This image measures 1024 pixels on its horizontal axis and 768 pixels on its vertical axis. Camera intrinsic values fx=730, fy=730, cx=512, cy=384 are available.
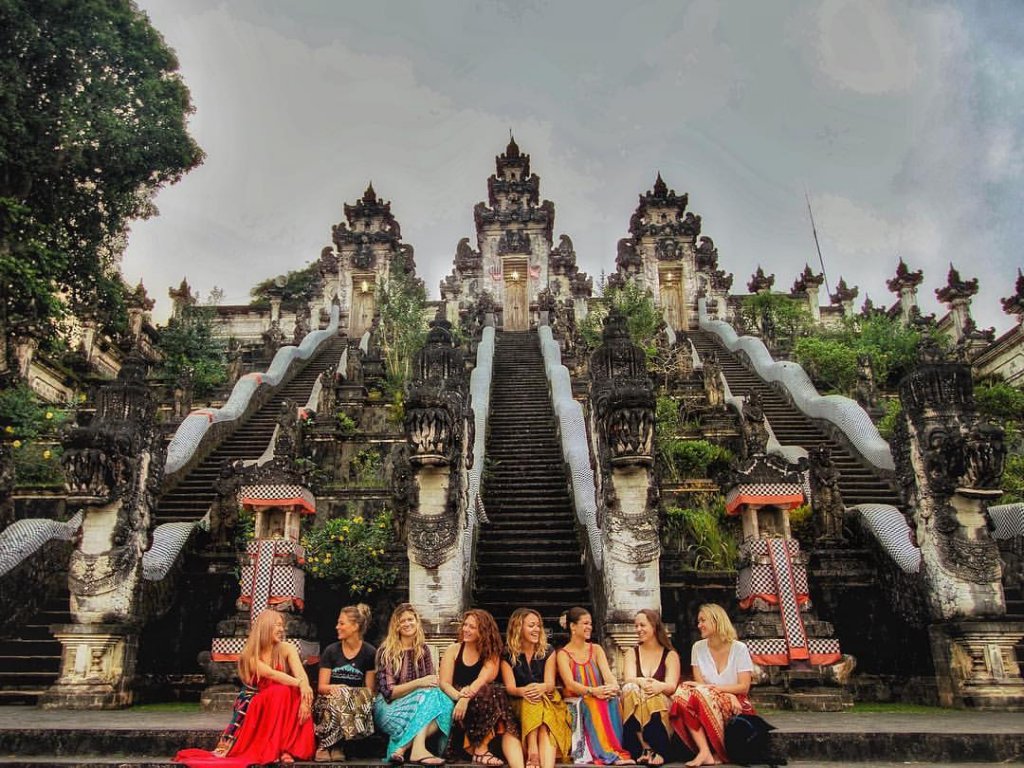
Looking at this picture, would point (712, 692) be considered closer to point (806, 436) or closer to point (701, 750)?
point (701, 750)

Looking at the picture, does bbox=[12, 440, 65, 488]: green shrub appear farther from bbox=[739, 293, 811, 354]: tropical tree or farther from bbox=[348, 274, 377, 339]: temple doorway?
bbox=[739, 293, 811, 354]: tropical tree

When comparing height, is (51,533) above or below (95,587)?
above

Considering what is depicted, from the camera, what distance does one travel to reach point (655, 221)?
103 ft

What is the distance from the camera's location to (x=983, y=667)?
6.54 metres

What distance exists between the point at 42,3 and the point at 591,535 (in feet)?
54.2

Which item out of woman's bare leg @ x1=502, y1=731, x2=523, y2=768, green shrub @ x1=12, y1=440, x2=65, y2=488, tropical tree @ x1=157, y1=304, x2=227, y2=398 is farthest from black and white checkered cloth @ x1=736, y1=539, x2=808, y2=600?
tropical tree @ x1=157, y1=304, x2=227, y2=398

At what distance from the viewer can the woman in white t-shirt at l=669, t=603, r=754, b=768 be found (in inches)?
169

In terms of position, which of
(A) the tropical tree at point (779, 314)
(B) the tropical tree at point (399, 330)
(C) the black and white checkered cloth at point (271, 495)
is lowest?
(C) the black and white checkered cloth at point (271, 495)

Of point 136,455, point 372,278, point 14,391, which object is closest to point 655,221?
point 372,278

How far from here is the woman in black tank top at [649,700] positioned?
14.3 feet

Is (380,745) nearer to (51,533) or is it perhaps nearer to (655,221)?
(51,533)

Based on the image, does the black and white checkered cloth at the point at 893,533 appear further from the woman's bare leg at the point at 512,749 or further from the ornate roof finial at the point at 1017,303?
the ornate roof finial at the point at 1017,303

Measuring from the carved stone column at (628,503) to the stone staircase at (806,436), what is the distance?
4.61m

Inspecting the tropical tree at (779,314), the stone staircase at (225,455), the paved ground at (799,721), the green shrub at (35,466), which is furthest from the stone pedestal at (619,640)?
the tropical tree at (779,314)
